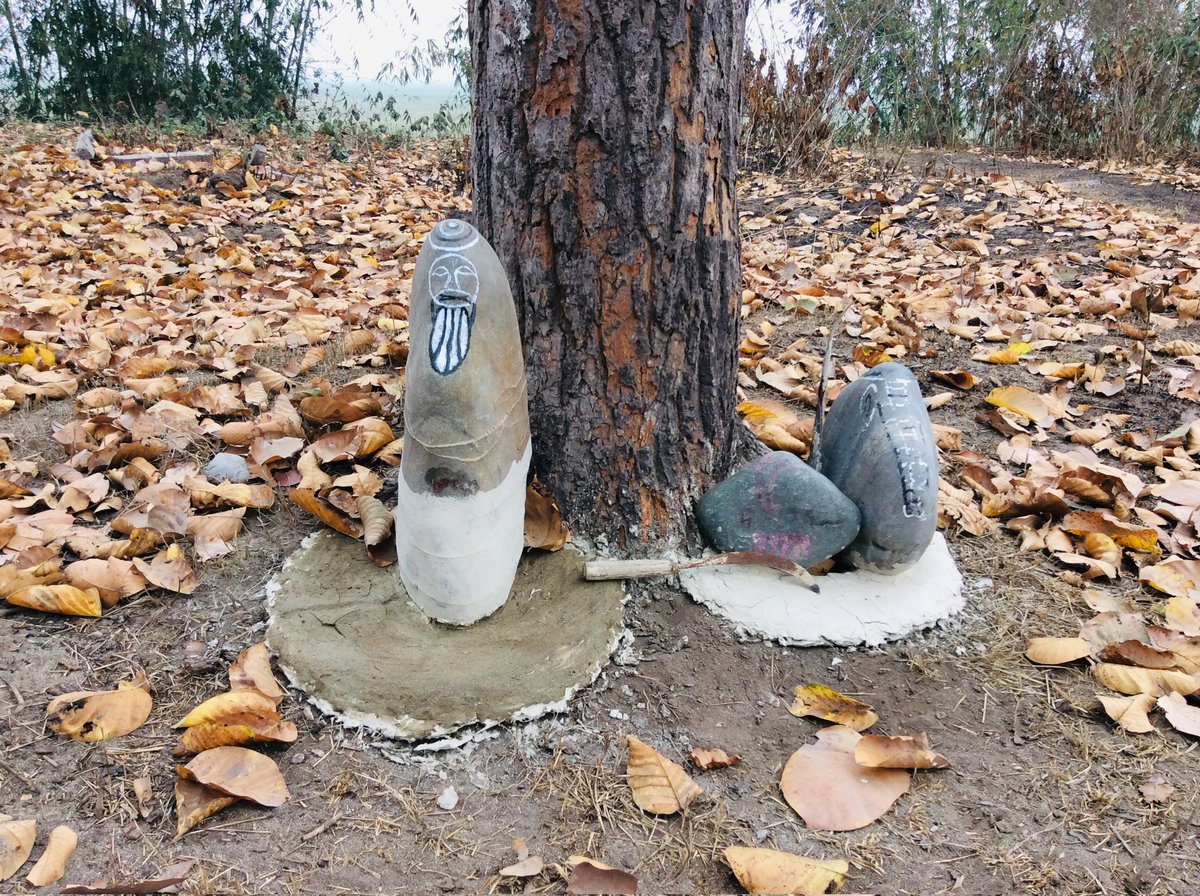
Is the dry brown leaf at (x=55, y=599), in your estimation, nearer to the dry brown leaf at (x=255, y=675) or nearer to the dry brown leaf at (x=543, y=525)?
the dry brown leaf at (x=255, y=675)

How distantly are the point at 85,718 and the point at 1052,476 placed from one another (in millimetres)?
2213

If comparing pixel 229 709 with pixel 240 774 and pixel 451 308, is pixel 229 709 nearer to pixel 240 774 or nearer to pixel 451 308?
pixel 240 774

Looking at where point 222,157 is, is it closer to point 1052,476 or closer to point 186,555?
point 186,555

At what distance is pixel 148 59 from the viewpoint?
708cm

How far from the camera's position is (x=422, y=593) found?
5.52 ft

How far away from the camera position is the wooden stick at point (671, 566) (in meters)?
1.76

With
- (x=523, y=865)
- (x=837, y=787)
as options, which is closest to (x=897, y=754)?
(x=837, y=787)

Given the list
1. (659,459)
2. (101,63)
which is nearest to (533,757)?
(659,459)

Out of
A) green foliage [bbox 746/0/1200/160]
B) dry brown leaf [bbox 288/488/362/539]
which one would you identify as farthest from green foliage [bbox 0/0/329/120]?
dry brown leaf [bbox 288/488/362/539]

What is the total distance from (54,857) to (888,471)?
1.56m

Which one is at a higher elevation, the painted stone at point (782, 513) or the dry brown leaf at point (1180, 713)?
the painted stone at point (782, 513)

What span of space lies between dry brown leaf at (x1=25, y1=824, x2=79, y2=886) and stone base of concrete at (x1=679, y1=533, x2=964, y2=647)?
1126mm

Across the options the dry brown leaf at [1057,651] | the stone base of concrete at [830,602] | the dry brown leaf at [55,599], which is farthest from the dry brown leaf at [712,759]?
the dry brown leaf at [55,599]

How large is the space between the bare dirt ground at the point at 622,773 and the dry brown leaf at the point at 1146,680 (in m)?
0.04
